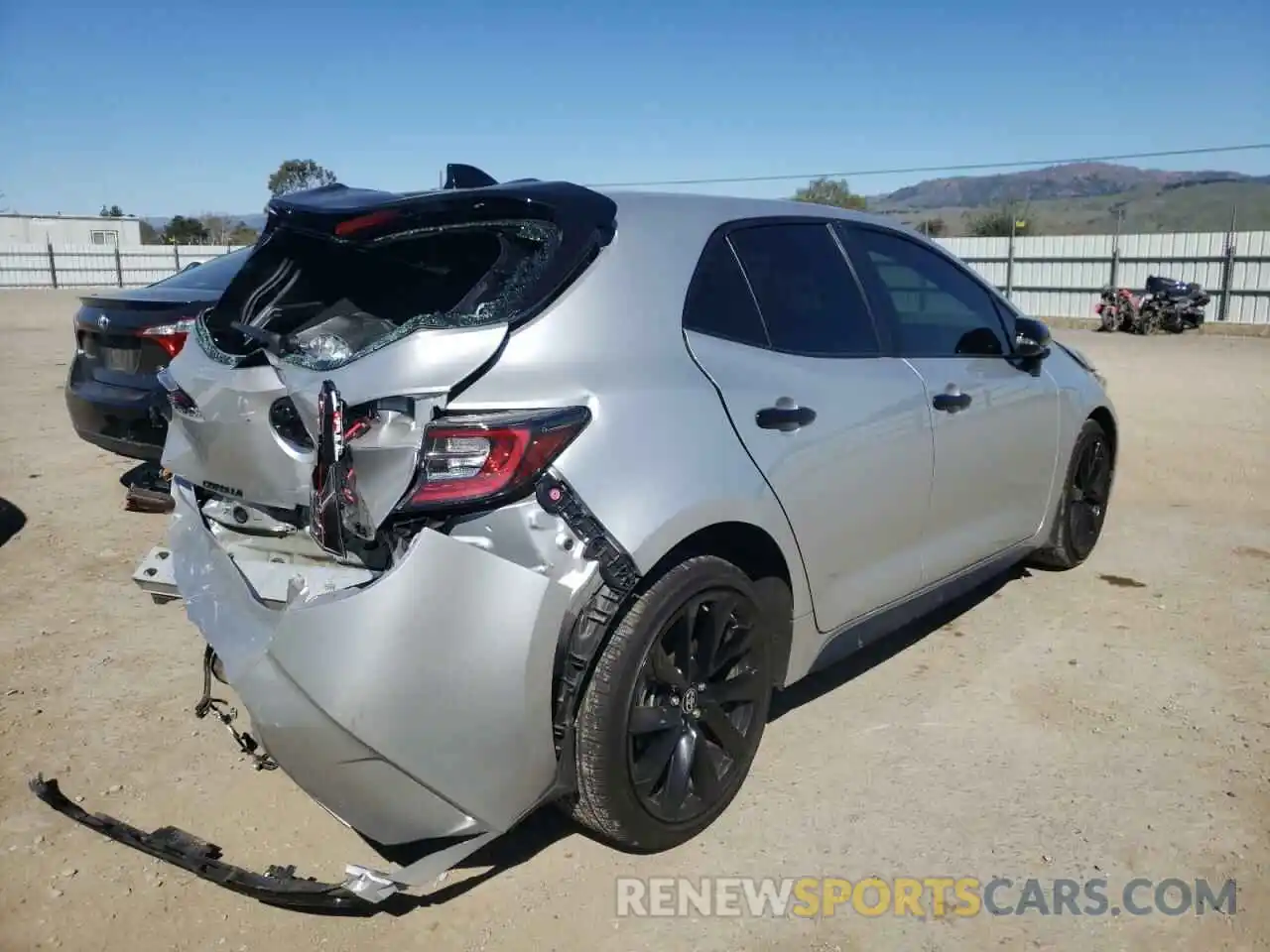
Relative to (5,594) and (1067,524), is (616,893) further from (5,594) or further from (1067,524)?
(5,594)

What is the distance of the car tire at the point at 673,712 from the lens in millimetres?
2633

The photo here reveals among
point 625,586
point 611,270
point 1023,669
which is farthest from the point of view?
point 1023,669

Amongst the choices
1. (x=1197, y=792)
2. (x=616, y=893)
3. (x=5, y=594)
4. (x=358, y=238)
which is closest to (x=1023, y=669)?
(x=1197, y=792)

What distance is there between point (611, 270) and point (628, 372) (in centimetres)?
30

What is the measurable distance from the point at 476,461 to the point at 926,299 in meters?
2.44

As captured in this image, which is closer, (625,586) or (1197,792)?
(625,586)

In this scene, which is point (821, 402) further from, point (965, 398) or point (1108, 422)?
point (1108, 422)

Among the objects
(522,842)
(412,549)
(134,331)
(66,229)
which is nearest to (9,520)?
(134,331)

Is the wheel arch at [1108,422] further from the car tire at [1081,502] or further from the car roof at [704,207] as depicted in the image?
the car roof at [704,207]

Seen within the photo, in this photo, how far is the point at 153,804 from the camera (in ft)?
10.5

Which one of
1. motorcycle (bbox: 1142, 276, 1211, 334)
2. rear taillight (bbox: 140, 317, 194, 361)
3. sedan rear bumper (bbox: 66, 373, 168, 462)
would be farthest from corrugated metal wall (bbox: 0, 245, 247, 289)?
rear taillight (bbox: 140, 317, 194, 361)

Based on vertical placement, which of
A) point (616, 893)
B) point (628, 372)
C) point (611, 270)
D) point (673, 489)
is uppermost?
point (611, 270)

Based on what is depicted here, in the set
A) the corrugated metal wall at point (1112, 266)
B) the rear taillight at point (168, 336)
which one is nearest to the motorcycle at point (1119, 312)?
the corrugated metal wall at point (1112, 266)

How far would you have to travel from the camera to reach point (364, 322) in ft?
10.2
